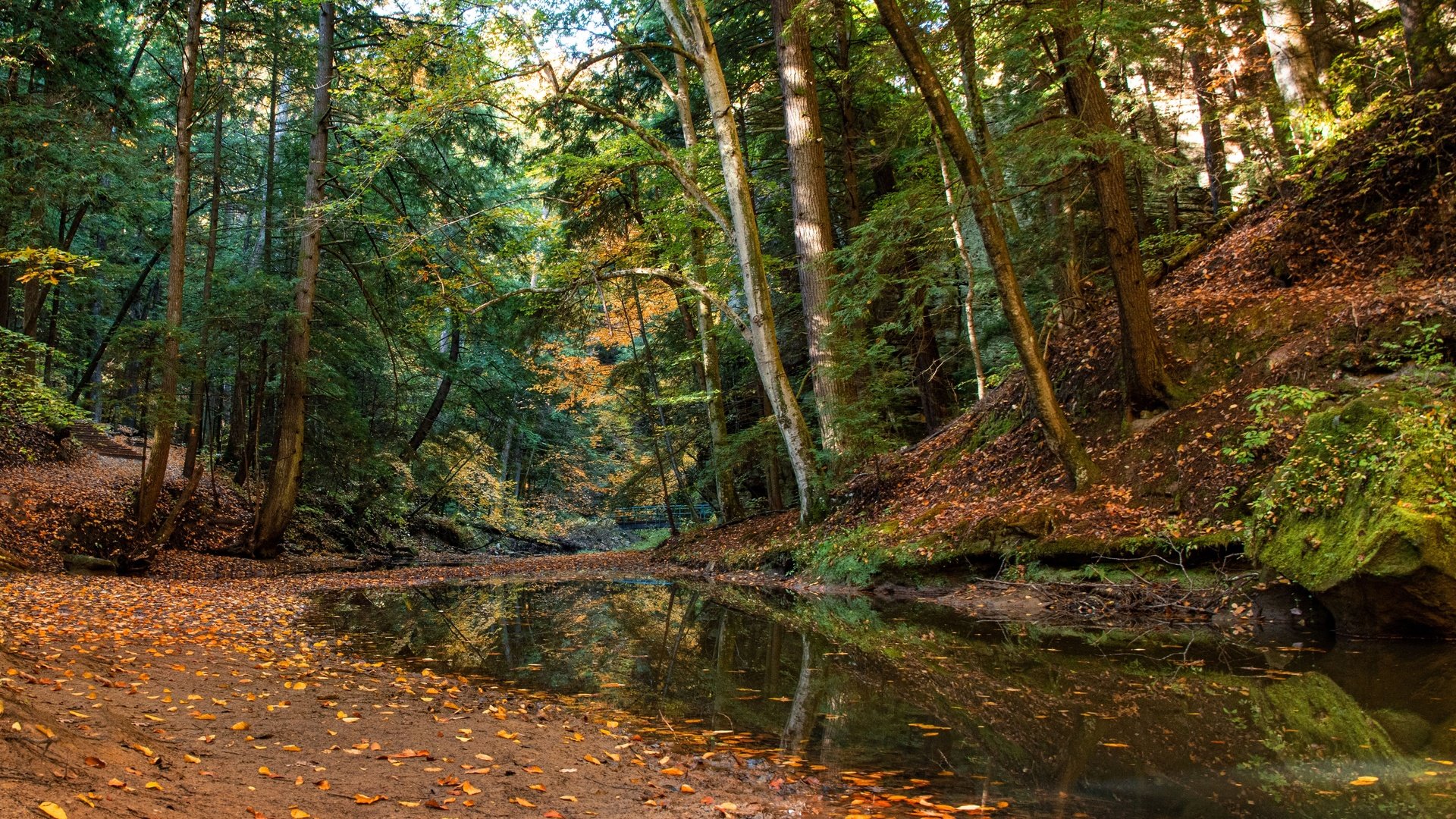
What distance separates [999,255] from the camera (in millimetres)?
8930

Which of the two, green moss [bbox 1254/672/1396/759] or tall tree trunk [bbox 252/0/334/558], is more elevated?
tall tree trunk [bbox 252/0/334/558]

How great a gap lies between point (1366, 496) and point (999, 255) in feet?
14.2

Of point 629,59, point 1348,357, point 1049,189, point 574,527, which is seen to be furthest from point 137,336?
point 574,527

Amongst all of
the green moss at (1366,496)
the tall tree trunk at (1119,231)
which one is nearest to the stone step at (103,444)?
the tall tree trunk at (1119,231)

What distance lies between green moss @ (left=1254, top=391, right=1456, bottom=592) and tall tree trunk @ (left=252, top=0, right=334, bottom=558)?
49.2 feet

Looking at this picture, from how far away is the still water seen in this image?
3.25m

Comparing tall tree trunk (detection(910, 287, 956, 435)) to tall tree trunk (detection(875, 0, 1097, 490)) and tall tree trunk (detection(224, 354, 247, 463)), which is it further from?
tall tree trunk (detection(224, 354, 247, 463))

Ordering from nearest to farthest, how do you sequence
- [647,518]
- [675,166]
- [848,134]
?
[675,166] → [848,134] → [647,518]

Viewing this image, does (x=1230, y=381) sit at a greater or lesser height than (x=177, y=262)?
lesser

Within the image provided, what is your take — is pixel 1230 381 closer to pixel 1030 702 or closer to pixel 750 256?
pixel 1030 702

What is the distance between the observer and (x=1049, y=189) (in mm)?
10047

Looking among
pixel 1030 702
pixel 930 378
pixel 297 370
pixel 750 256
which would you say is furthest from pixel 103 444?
pixel 1030 702

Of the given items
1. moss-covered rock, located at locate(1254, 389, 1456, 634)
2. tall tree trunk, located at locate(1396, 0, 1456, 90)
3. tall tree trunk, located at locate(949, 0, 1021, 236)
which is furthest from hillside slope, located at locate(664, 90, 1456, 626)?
tall tree trunk, located at locate(949, 0, 1021, 236)

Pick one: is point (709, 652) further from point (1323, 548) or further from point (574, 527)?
point (574, 527)
